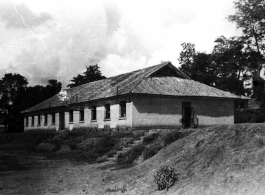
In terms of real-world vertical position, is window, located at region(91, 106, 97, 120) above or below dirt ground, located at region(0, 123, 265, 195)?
above

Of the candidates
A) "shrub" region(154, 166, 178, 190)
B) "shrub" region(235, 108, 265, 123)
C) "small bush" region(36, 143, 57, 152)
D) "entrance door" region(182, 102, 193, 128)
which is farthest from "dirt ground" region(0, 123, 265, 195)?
"shrub" region(235, 108, 265, 123)

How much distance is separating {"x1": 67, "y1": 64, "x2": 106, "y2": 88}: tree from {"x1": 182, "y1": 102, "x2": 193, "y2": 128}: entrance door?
38.5 metres

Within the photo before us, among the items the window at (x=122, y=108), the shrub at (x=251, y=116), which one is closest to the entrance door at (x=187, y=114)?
the window at (x=122, y=108)

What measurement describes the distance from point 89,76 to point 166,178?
54.2 meters

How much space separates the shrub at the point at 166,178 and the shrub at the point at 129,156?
208 inches

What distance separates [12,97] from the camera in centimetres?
5662

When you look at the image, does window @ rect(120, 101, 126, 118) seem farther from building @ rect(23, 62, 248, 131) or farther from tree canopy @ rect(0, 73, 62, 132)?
tree canopy @ rect(0, 73, 62, 132)

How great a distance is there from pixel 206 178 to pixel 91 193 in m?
3.42

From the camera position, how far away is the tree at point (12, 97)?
51.2 meters

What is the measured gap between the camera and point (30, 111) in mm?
39938

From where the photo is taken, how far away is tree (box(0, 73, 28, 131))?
2016 inches

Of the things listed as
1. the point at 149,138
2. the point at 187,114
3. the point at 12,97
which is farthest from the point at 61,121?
the point at 12,97

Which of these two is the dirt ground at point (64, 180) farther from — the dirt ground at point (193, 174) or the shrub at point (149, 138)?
the shrub at point (149, 138)

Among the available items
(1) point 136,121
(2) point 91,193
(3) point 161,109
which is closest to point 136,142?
(1) point 136,121
